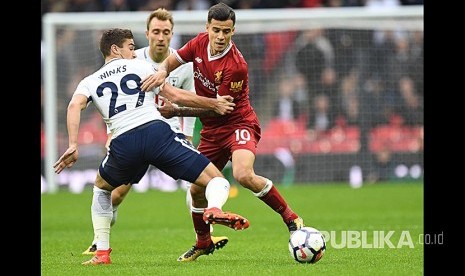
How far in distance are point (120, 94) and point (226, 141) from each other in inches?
56.7

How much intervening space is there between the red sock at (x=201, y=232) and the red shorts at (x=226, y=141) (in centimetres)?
62

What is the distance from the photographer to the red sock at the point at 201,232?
9.92 meters

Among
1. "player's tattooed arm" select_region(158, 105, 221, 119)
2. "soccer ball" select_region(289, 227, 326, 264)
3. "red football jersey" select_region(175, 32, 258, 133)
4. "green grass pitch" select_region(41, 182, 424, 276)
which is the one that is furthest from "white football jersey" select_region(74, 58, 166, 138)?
"soccer ball" select_region(289, 227, 326, 264)

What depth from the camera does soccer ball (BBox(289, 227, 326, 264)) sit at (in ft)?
29.6

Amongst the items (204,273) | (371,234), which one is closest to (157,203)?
(371,234)

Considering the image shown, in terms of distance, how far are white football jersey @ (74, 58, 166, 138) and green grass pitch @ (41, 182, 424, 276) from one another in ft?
4.39

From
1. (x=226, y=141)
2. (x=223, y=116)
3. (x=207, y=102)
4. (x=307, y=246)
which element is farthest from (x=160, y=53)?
(x=307, y=246)

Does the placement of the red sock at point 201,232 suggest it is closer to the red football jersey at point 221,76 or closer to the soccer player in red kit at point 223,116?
the soccer player in red kit at point 223,116

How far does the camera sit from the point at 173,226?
46.8 ft

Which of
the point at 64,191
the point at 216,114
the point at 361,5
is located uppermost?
the point at 361,5

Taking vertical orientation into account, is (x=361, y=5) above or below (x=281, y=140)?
above

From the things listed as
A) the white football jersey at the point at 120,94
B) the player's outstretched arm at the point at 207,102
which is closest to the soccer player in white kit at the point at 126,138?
the white football jersey at the point at 120,94
